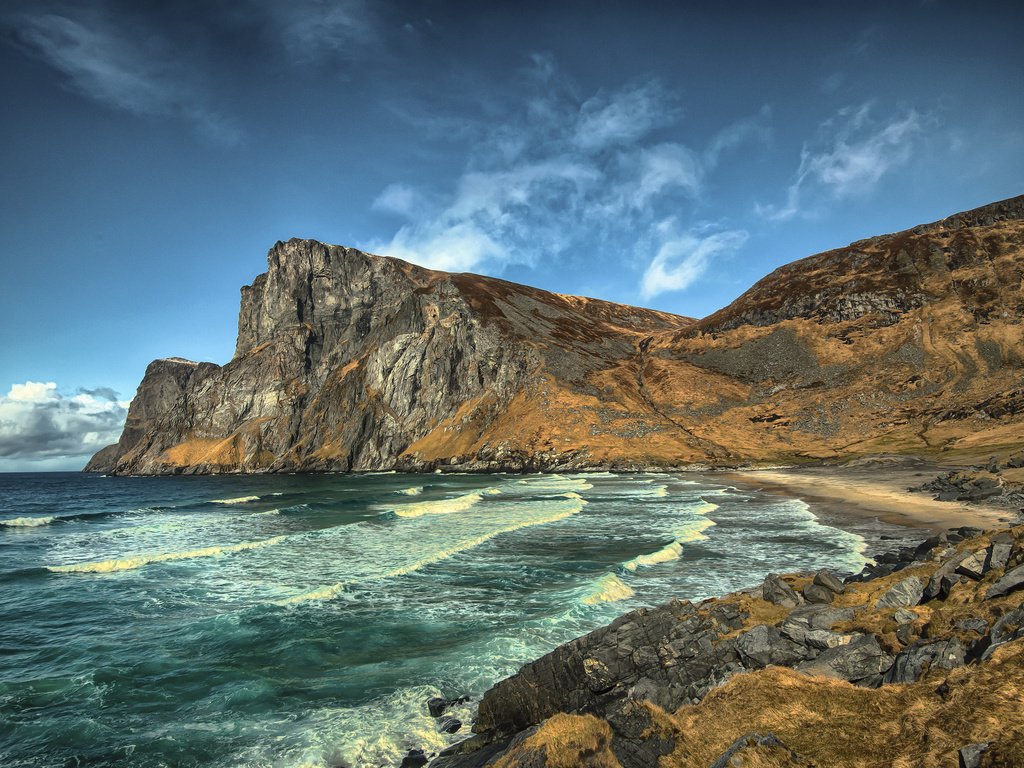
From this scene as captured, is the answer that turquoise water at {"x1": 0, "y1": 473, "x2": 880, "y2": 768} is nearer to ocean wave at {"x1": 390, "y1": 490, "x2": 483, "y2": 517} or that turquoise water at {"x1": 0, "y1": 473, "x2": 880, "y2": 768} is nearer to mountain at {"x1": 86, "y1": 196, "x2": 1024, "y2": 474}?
ocean wave at {"x1": 390, "y1": 490, "x2": 483, "y2": 517}

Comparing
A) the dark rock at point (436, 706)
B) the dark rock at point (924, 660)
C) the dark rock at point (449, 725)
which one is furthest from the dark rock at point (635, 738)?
the dark rock at point (436, 706)

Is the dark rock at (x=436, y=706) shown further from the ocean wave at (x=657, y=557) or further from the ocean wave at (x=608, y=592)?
the ocean wave at (x=657, y=557)

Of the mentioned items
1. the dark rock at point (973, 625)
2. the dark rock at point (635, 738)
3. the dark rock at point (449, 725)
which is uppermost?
the dark rock at point (973, 625)

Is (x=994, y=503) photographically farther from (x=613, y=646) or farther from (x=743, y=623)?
(x=613, y=646)

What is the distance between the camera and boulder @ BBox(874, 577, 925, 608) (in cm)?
1193

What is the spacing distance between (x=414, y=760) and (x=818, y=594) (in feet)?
38.3

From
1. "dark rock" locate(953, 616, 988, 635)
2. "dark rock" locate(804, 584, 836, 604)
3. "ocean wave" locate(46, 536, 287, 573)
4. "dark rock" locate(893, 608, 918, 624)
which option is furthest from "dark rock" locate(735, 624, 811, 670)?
"ocean wave" locate(46, 536, 287, 573)

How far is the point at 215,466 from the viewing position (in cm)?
16300

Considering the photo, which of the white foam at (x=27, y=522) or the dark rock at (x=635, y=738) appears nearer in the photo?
the dark rock at (x=635, y=738)

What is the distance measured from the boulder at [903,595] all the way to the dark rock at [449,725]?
11036 mm

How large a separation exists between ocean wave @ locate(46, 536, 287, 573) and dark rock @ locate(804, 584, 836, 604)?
3611 centimetres

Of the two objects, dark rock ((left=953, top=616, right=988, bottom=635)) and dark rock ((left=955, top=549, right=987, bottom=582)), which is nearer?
dark rock ((left=953, top=616, right=988, bottom=635))

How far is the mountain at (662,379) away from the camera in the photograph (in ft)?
307

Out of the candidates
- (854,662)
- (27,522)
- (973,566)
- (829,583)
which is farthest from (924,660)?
(27,522)
